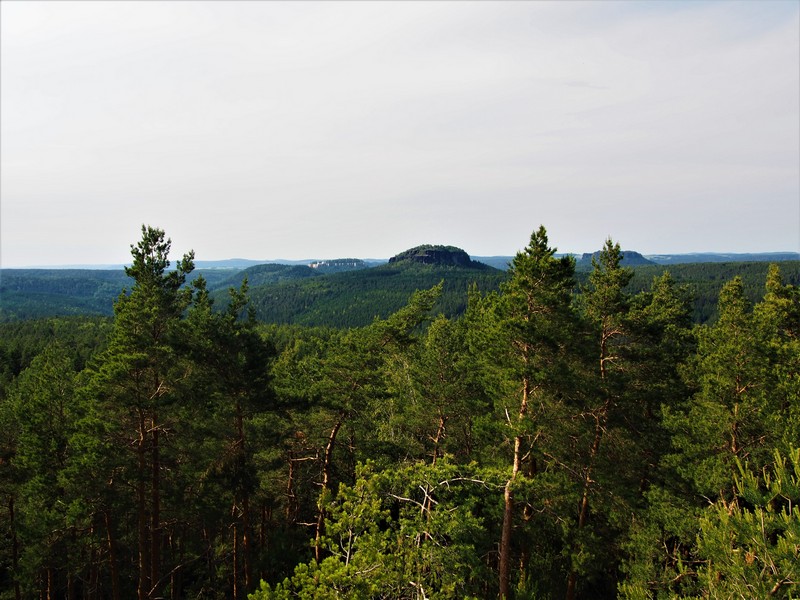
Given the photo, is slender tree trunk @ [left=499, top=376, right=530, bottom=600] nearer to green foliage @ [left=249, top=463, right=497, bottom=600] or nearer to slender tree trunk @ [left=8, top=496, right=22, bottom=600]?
green foliage @ [left=249, top=463, right=497, bottom=600]

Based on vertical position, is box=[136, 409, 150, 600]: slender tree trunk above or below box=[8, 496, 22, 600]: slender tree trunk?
above

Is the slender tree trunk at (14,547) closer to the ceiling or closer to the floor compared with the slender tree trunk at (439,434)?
closer to the floor

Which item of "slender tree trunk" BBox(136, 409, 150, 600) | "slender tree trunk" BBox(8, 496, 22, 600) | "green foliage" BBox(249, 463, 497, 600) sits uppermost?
"green foliage" BBox(249, 463, 497, 600)

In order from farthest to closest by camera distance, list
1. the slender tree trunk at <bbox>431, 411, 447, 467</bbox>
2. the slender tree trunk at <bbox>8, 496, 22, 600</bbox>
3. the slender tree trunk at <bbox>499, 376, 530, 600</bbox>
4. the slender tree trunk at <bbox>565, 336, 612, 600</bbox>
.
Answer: the slender tree trunk at <bbox>8, 496, 22, 600</bbox>, the slender tree trunk at <bbox>431, 411, 447, 467</bbox>, the slender tree trunk at <bbox>565, 336, 612, 600</bbox>, the slender tree trunk at <bbox>499, 376, 530, 600</bbox>

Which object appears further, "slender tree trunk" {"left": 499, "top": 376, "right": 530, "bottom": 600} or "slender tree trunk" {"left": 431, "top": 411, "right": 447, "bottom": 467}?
"slender tree trunk" {"left": 431, "top": 411, "right": 447, "bottom": 467}

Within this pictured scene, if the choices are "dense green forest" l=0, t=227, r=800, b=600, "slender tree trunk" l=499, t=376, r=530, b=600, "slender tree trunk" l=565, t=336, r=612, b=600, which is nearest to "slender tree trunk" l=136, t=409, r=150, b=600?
"dense green forest" l=0, t=227, r=800, b=600

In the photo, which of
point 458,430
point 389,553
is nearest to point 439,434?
point 458,430

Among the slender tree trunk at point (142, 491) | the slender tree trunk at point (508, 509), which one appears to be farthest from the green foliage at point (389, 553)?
the slender tree trunk at point (142, 491)

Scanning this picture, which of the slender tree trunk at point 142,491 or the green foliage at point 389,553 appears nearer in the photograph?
the green foliage at point 389,553

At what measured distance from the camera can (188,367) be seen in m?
15.6

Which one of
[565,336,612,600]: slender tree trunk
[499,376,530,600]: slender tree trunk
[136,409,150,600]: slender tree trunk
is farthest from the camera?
[565,336,612,600]: slender tree trunk

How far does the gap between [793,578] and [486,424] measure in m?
7.66

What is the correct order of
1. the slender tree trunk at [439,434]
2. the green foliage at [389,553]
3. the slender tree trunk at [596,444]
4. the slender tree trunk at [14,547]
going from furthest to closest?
the slender tree trunk at [14,547] → the slender tree trunk at [439,434] → the slender tree trunk at [596,444] → the green foliage at [389,553]

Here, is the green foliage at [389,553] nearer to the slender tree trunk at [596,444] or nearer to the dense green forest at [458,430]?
the dense green forest at [458,430]
